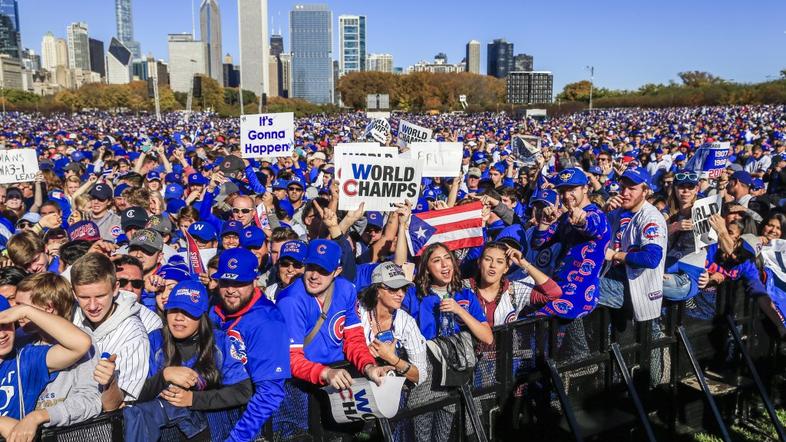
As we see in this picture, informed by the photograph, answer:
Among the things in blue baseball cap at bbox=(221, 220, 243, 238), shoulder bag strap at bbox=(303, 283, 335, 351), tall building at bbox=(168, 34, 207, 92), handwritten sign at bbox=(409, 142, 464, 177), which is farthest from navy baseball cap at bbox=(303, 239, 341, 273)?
tall building at bbox=(168, 34, 207, 92)

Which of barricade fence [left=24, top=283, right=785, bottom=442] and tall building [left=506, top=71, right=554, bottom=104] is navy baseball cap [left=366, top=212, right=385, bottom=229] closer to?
barricade fence [left=24, top=283, right=785, bottom=442]

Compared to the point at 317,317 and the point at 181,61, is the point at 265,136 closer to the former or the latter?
the point at 317,317

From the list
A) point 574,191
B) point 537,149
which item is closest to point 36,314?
point 574,191

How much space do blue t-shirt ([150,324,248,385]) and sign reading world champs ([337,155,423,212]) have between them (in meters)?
3.17

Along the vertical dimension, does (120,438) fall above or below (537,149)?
below

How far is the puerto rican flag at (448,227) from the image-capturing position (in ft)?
21.8

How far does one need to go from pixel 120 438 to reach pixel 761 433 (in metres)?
5.40

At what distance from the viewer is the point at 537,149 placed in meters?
14.6

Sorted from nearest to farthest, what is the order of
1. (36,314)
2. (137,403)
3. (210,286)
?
1. (36,314)
2. (137,403)
3. (210,286)

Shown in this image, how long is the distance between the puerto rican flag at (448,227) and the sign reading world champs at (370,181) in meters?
0.46

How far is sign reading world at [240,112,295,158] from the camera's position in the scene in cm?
1204

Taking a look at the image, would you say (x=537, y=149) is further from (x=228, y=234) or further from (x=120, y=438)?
(x=120, y=438)

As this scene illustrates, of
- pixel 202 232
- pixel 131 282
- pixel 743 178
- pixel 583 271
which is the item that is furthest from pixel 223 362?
pixel 743 178

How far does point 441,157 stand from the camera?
11.0m
